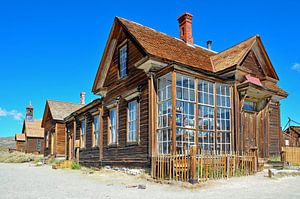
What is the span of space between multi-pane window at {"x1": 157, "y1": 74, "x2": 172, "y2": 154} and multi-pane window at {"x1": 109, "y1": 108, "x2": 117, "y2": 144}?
14.9 ft

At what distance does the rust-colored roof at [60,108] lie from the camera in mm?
30741

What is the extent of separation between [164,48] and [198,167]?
6191 millimetres

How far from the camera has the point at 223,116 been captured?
A: 46.9 ft

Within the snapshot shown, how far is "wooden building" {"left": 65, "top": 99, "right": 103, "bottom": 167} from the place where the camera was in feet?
65.2

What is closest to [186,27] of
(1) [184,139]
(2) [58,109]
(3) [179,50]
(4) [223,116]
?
(3) [179,50]

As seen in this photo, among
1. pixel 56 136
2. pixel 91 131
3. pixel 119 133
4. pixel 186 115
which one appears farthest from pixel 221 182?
pixel 56 136

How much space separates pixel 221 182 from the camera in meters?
10.7

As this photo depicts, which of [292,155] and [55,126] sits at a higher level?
[55,126]

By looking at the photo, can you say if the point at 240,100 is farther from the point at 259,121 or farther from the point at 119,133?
the point at 119,133

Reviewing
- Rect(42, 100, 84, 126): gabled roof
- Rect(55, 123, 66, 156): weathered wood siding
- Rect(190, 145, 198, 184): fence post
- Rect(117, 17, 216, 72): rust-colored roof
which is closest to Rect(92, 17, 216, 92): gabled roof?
Rect(117, 17, 216, 72): rust-colored roof

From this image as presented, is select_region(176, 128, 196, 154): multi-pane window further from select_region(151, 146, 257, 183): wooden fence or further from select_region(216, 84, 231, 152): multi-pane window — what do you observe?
select_region(216, 84, 231, 152): multi-pane window

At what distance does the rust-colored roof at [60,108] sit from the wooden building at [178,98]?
1269cm

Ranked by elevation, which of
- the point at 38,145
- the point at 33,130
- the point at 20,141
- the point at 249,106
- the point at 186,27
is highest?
the point at 186,27

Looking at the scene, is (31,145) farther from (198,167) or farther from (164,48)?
(198,167)
